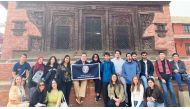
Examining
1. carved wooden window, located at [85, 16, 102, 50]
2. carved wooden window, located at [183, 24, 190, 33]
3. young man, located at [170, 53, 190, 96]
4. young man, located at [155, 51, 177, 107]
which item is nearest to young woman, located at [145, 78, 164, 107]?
young man, located at [155, 51, 177, 107]

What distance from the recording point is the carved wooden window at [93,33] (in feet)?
37.3

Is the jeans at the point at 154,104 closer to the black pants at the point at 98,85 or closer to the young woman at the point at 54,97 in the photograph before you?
the black pants at the point at 98,85

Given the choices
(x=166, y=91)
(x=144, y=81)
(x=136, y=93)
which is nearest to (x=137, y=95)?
(x=136, y=93)

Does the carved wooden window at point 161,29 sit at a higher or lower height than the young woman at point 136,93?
higher

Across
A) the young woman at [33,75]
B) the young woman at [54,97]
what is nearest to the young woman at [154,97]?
the young woman at [54,97]

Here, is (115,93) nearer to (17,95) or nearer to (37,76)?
(37,76)

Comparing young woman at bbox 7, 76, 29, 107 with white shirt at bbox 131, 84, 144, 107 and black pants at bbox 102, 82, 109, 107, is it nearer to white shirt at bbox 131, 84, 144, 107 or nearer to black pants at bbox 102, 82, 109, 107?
black pants at bbox 102, 82, 109, 107

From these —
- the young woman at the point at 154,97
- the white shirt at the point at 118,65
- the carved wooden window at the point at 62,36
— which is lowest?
the young woman at the point at 154,97

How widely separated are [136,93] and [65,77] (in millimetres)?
2133

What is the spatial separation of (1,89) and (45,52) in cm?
303

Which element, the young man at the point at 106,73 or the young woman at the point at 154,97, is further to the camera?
the young man at the point at 106,73

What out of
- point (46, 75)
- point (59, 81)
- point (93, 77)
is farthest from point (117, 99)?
point (46, 75)

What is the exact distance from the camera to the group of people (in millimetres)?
6922

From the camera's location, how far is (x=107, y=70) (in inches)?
295
